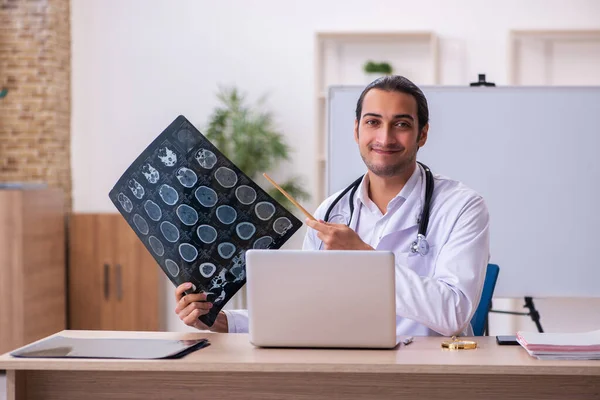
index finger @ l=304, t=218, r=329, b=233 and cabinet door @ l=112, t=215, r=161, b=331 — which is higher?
index finger @ l=304, t=218, r=329, b=233

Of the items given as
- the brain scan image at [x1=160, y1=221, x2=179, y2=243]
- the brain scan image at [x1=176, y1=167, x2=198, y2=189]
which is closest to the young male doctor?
the brain scan image at [x1=160, y1=221, x2=179, y2=243]

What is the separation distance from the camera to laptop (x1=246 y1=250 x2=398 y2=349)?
1.88 metres

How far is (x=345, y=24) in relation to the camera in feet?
19.7

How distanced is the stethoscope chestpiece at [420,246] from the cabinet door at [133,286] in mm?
3799

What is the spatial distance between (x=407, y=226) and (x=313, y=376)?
788mm

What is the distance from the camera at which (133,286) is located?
602cm

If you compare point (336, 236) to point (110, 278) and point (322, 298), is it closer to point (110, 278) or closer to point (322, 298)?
point (322, 298)

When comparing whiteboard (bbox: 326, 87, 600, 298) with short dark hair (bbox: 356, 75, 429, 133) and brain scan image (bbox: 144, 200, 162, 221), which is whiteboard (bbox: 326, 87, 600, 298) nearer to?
short dark hair (bbox: 356, 75, 429, 133)

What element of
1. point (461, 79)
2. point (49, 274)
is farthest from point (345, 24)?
point (49, 274)

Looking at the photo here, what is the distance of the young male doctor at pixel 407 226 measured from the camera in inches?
85.2

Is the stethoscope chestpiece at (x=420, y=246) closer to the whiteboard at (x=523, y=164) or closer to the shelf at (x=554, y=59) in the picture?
the whiteboard at (x=523, y=164)

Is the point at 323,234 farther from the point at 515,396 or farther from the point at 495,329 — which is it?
the point at 495,329

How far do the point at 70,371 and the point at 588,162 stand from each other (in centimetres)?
318

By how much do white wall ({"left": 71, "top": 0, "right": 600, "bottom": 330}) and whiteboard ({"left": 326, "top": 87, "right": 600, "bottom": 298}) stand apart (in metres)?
1.56
